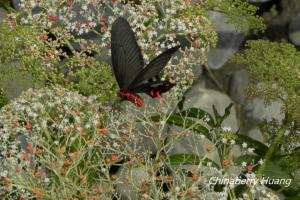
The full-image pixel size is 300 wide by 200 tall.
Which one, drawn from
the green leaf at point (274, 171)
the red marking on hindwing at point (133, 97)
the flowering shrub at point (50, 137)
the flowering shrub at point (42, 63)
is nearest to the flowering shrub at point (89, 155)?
the flowering shrub at point (50, 137)

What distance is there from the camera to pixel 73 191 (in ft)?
15.9

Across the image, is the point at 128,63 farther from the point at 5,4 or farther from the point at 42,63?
the point at 5,4

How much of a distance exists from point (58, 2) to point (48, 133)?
186 cm

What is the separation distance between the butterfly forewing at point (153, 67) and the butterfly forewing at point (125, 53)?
58 millimetres

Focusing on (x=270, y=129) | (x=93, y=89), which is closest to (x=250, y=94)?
(x=270, y=129)

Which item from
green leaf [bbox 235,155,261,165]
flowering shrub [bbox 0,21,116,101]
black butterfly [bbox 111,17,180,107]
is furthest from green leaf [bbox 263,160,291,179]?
flowering shrub [bbox 0,21,116,101]

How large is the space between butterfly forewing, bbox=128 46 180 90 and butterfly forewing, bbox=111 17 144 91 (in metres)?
0.06

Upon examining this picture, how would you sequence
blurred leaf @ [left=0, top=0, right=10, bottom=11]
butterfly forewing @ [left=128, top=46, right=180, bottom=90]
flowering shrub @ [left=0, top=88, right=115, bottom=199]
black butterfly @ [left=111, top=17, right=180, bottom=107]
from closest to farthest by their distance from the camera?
flowering shrub @ [left=0, top=88, right=115, bottom=199] → butterfly forewing @ [left=128, top=46, right=180, bottom=90] → black butterfly @ [left=111, top=17, right=180, bottom=107] → blurred leaf @ [left=0, top=0, right=10, bottom=11]

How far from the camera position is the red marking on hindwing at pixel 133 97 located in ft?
18.7

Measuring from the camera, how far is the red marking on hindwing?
5691 millimetres

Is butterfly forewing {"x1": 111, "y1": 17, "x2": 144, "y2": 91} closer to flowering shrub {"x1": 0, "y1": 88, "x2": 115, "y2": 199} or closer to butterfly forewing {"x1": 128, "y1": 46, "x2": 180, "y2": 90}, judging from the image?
butterfly forewing {"x1": 128, "y1": 46, "x2": 180, "y2": 90}

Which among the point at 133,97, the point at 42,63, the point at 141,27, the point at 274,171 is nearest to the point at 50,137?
the point at 133,97

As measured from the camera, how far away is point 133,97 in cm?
575

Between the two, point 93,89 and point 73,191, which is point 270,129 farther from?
point 73,191
